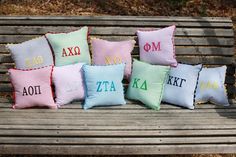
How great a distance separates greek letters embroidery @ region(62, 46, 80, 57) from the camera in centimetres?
421

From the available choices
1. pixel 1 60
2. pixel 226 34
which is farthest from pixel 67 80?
pixel 226 34

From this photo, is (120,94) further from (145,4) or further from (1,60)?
(145,4)

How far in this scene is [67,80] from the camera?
13.3 feet

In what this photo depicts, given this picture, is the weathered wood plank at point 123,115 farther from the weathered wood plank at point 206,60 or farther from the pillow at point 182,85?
the weathered wood plank at point 206,60

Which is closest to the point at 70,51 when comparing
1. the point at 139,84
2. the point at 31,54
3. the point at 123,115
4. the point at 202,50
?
the point at 31,54

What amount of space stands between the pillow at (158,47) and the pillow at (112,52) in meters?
0.15

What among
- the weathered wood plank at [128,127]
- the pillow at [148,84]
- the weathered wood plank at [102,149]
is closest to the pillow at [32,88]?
the weathered wood plank at [128,127]

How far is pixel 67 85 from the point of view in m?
4.05

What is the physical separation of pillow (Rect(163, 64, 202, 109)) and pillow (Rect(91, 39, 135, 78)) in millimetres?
429

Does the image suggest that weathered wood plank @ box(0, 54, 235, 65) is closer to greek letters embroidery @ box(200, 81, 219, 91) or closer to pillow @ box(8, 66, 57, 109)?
greek letters embroidery @ box(200, 81, 219, 91)

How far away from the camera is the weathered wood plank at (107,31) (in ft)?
14.3

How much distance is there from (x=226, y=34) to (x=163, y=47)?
2.28 ft

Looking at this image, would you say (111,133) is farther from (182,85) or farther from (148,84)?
(182,85)

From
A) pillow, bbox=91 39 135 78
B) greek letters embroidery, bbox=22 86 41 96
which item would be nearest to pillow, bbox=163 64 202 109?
pillow, bbox=91 39 135 78
